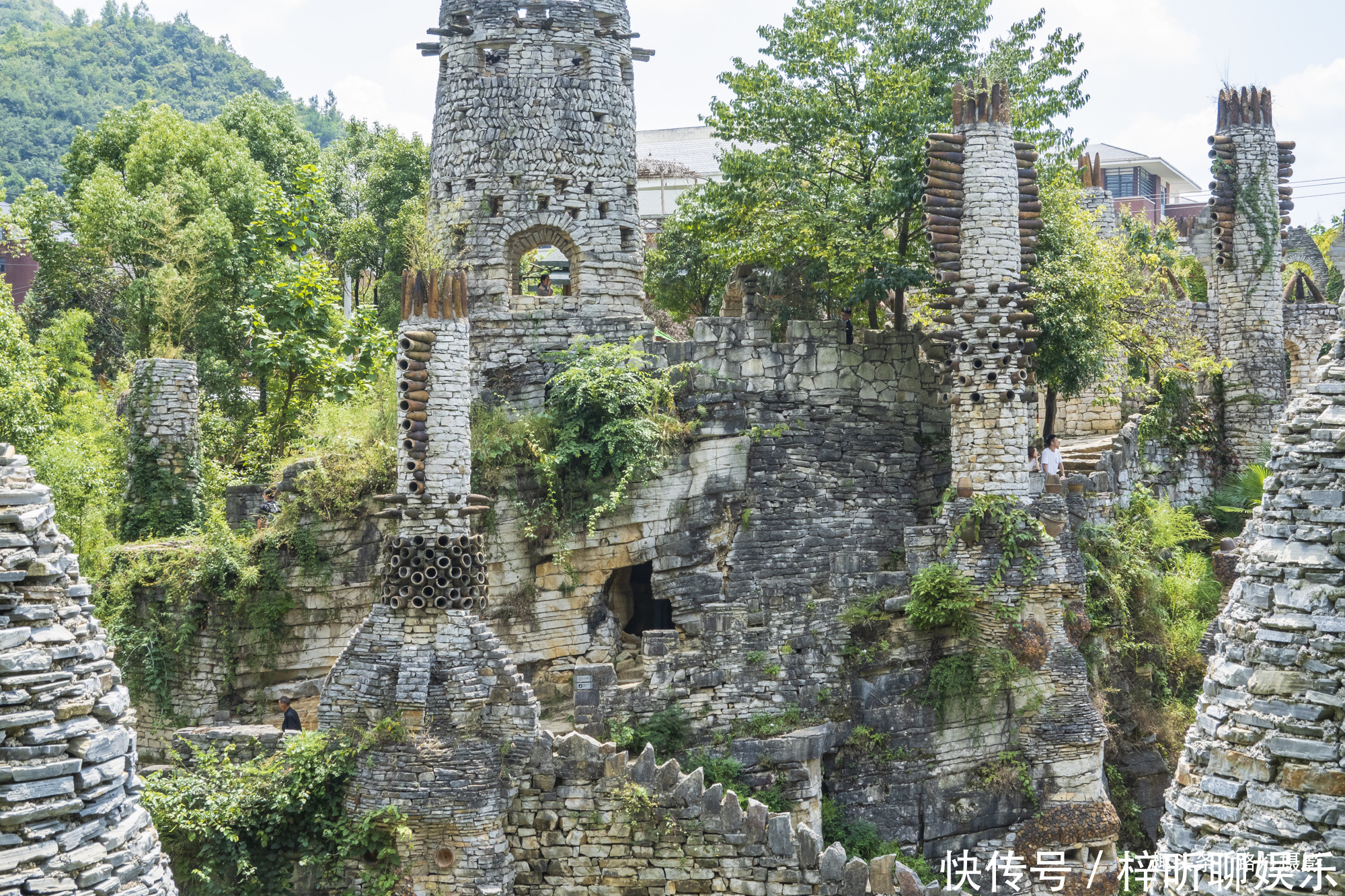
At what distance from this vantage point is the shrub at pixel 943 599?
16.6 m

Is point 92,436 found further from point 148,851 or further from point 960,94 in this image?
point 148,851

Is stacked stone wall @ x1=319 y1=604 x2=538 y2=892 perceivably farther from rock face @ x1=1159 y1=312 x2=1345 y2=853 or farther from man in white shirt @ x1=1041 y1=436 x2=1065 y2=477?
man in white shirt @ x1=1041 y1=436 x2=1065 y2=477

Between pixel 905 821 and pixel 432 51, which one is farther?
pixel 432 51

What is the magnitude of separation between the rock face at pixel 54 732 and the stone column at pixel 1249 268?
2137 centimetres

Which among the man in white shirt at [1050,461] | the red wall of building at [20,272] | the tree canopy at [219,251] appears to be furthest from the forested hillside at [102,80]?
the man in white shirt at [1050,461]

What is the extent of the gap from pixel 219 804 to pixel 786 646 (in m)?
6.92

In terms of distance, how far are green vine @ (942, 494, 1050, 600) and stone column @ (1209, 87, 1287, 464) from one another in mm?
9086

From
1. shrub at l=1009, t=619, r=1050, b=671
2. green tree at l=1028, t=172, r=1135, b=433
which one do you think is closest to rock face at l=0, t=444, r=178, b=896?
shrub at l=1009, t=619, r=1050, b=671

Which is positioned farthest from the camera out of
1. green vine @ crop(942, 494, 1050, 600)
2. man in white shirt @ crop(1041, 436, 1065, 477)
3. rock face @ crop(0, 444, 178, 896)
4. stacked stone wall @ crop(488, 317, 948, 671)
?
man in white shirt @ crop(1041, 436, 1065, 477)

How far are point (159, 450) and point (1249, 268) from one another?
59.6 ft

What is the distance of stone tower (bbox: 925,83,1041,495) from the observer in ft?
54.5

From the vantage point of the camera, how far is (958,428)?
662 inches

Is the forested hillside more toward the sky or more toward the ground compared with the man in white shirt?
more toward the sky

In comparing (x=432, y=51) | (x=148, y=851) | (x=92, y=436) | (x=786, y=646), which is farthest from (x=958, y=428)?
(x=92, y=436)
